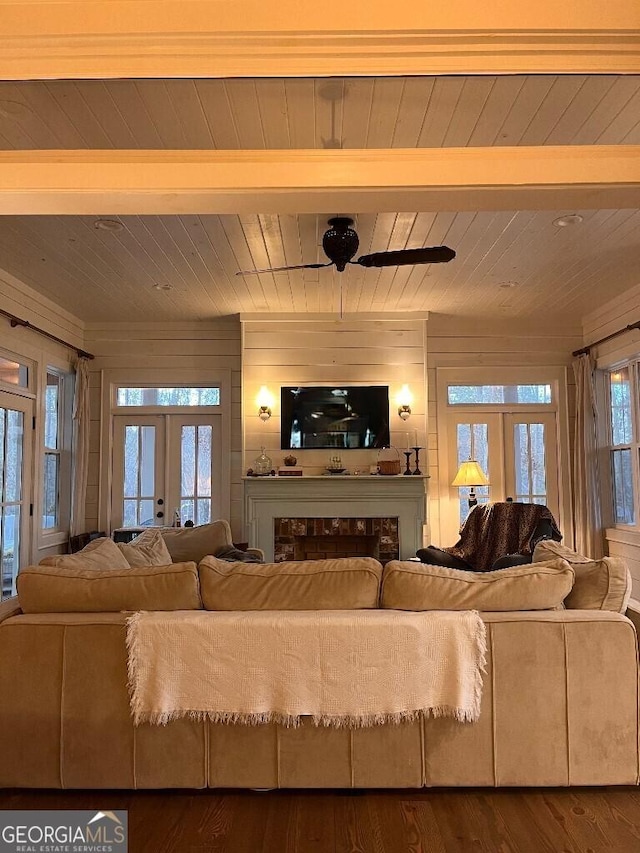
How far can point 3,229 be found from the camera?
444 centimetres

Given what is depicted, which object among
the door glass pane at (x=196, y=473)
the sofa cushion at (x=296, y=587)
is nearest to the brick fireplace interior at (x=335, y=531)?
the door glass pane at (x=196, y=473)

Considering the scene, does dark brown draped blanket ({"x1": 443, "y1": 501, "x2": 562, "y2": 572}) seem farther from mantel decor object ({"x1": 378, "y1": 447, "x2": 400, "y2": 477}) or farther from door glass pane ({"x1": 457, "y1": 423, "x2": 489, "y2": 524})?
door glass pane ({"x1": 457, "y1": 423, "x2": 489, "y2": 524})

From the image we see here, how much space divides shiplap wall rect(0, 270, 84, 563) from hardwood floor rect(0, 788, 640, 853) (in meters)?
3.66

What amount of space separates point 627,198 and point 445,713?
5.96ft

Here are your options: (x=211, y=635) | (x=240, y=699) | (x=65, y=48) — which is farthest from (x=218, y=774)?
(x=65, y=48)

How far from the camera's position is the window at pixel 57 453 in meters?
6.52

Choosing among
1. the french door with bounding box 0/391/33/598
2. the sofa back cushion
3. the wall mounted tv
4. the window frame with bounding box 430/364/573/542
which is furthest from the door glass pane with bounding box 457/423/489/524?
the sofa back cushion

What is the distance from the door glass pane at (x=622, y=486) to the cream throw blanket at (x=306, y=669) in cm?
447

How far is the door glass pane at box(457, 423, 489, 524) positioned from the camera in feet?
23.5

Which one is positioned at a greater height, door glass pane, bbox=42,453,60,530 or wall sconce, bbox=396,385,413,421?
wall sconce, bbox=396,385,413,421

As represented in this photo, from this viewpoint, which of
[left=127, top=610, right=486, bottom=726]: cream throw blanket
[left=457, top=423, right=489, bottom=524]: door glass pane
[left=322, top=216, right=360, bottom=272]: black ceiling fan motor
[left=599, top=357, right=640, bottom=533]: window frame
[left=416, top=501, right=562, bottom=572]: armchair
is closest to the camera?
[left=127, top=610, right=486, bottom=726]: cream throw blanket

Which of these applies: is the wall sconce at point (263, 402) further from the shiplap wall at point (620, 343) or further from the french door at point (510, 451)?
the shiplap wall at point (620, 343)

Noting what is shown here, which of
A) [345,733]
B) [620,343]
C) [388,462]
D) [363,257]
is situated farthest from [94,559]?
[620,343]

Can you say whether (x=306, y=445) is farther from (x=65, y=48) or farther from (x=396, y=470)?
(x=65, y=48)
